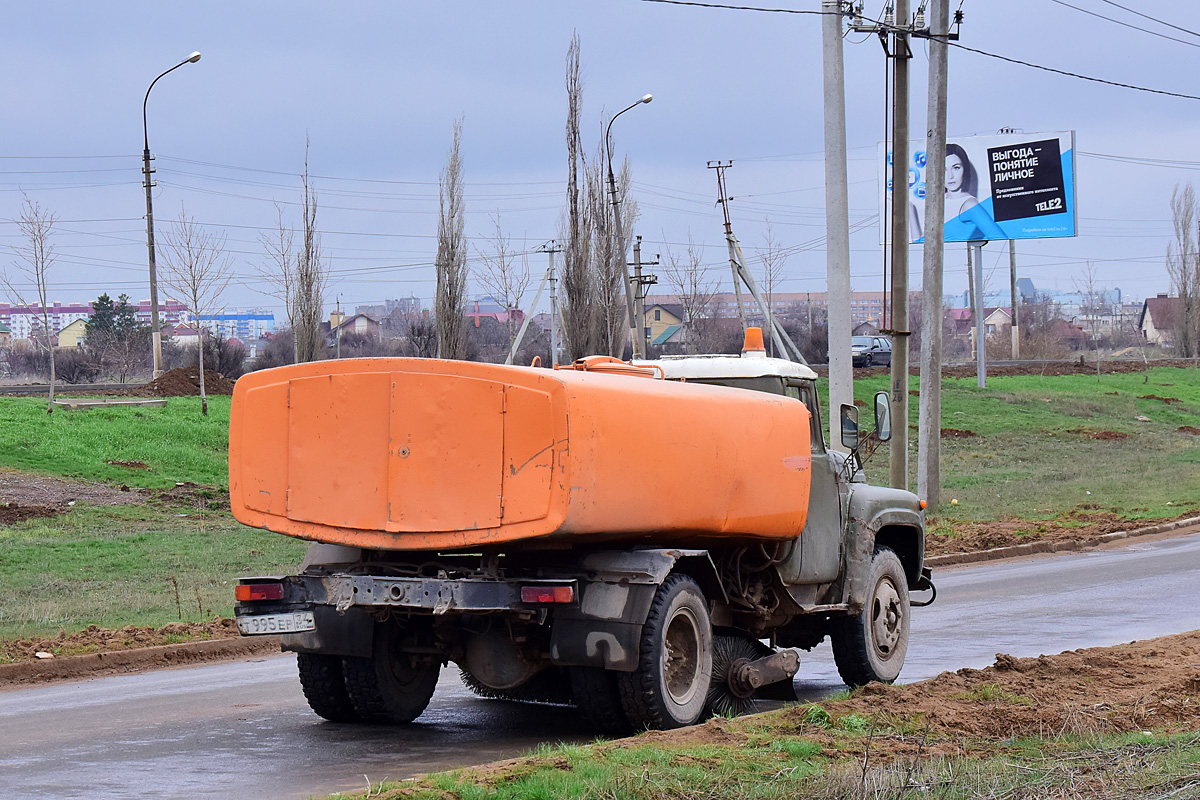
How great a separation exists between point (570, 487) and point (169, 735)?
3.25 meters

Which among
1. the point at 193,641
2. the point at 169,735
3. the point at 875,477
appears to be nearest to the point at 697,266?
the point at 875,477

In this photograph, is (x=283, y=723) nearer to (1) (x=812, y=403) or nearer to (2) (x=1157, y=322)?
(1) (x=812, y=403)

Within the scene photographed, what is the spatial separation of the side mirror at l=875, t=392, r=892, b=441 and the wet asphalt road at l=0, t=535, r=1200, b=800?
77.5 inches

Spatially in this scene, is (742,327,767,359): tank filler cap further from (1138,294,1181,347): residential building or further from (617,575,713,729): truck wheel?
(1138,294,1181,347): residential building

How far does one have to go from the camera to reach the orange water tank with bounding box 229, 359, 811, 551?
741cm

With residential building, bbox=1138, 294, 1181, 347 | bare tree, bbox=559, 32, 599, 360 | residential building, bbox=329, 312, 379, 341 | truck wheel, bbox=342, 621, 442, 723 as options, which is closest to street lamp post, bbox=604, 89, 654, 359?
bare tree, bbox=559, 32, 599, 360

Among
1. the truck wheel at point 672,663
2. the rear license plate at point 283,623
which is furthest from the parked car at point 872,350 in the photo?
the rear license plate at point 283,623

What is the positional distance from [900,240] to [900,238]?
0.11 ft

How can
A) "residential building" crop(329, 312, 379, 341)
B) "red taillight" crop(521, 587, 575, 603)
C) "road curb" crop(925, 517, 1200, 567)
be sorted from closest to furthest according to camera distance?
"red taillight" crop(521, 587, 575, 603)
"road curb" crop(925, 517, 1200, 567)
"residential building" crop(329, 312, 379, 341)

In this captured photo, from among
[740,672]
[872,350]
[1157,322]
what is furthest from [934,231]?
[1157,322]

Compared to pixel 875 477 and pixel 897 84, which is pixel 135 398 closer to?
pixel 875 477

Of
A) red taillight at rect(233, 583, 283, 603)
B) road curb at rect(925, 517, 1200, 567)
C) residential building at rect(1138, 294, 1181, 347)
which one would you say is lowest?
road curb at rect(925, 517, 1200, 567)

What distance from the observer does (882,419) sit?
1037cm

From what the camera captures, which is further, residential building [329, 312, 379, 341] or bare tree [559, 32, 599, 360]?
residential building [329, 312, 379, 341]
